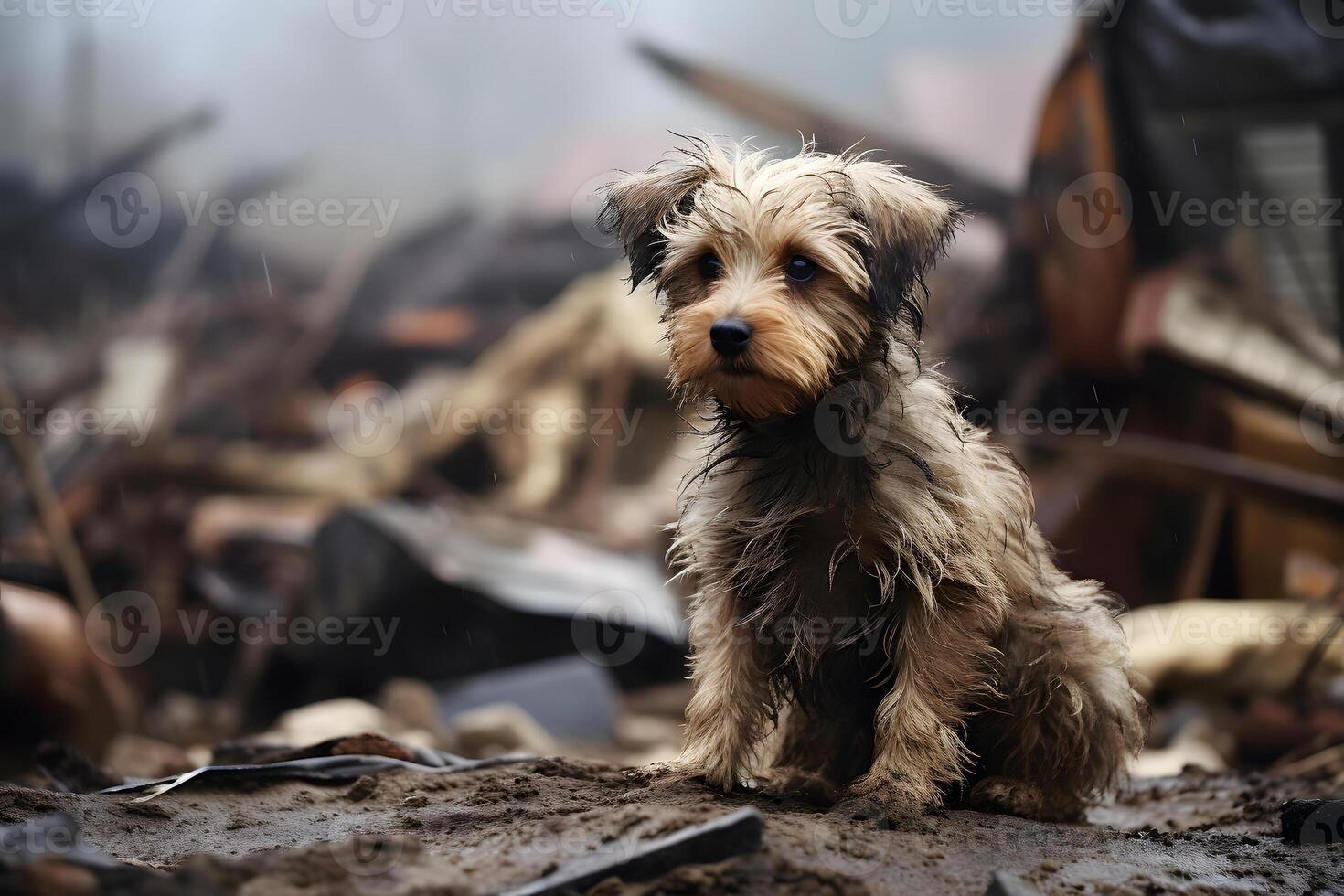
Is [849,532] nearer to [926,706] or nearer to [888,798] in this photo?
[926,706]

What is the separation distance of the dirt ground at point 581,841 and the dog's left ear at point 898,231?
196cm

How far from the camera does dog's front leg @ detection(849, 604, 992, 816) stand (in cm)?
399

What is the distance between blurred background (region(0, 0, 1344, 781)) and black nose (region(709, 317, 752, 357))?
632 cm

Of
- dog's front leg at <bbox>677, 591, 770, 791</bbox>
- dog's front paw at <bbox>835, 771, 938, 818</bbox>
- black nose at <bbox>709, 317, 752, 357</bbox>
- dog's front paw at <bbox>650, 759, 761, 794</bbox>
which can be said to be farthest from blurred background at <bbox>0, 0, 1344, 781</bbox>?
black nose at <bbox>709, 317, 752, 357</bbox>

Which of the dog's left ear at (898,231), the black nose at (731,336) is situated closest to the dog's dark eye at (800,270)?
the dog's left ear at (898,231)

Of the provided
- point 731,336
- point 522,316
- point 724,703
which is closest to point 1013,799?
point 724,703

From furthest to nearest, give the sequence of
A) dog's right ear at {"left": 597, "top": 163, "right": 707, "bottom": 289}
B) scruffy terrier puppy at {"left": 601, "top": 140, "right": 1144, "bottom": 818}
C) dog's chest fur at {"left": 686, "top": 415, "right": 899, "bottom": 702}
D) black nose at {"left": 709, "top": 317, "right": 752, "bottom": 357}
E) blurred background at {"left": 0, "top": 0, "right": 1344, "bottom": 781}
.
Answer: blurred background at {"left": 0, "top": 0, "right": 1344, "bottom": 781} → dog's right ear at {"left": 597, "top": 163, "right": 707, "bottom": 289} → dog's chest fur at {"left": 686, "top": 415, "right": 899, "bottom": 702} → scruffy terrier puppy at {"left": 601, "top": 140, "right": 1144, "bottom": 818} → black nose at {"left": 709, "top": 317, "right": 752, "bottom": 357}

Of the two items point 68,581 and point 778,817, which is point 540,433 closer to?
point 68,581

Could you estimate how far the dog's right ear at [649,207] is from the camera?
14.5 feet

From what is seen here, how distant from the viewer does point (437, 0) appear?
430 inches

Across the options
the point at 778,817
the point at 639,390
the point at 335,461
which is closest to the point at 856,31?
the point at 639,390

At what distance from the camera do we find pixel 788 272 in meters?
3.99

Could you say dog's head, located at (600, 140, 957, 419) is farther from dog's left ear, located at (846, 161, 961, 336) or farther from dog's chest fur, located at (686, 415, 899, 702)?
dog's chest fur, located at (686, 415, 899, 702)

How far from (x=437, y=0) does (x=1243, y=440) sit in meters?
9.06
